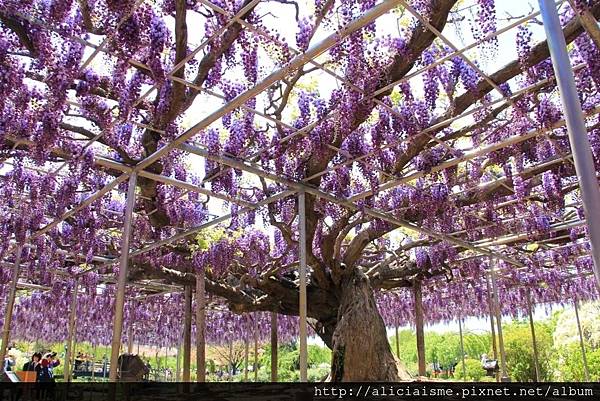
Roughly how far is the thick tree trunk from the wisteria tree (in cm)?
3

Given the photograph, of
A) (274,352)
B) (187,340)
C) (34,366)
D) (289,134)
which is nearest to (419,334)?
(274,352)

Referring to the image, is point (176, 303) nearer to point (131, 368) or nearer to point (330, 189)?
point (131, 368)

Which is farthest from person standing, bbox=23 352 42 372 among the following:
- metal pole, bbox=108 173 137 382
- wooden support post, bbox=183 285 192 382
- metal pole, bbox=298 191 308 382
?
metal pole, bbox=298 191 308 382

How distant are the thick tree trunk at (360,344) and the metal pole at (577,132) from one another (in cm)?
600

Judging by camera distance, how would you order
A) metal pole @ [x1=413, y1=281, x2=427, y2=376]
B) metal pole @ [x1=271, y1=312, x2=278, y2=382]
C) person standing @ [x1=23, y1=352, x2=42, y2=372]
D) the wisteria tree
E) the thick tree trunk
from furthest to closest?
1. metal pole @ [x1=271, y1=312, x2=278, y2=382]
2. metal pole @ [x1=413, y1=281, x2=427, y2=376]
3. person standing @ [x1=23, y1=352, x2=42, y2=372]
4. the thick tree trunk
5. the wisteria tree

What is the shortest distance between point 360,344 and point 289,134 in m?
3.99

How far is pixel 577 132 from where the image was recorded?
2416 millimetres

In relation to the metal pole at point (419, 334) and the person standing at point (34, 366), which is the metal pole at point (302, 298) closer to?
the metal pole at point (419, 334)

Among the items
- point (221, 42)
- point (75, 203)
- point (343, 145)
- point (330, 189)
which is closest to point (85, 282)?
point (75, 203)

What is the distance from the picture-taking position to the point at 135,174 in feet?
19.6

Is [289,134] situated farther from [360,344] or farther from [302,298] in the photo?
[360,344]

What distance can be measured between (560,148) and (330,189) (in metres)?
2.88

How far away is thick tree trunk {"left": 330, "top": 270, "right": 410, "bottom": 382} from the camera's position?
→ 26.1ft

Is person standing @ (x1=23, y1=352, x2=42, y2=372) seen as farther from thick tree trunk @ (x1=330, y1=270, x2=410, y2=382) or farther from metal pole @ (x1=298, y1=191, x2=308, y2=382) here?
metal pole @ (x1=298, y1=191, x2=308, y2=382)
